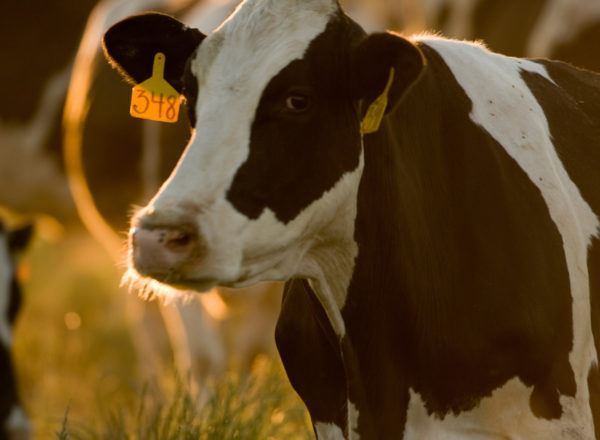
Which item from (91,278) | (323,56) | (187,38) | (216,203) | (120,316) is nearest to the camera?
(216,203)

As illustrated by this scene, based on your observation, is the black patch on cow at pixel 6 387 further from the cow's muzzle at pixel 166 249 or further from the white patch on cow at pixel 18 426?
the cow's muzzle at pixel 166 249

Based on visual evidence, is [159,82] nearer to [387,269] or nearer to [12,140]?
[387,269]

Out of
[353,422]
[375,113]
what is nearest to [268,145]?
[375,113]

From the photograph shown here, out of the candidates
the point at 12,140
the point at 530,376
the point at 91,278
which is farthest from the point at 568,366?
the point at 91,278

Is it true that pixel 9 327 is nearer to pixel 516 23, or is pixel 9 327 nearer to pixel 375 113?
pixel 516 23

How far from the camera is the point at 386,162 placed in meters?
3.51

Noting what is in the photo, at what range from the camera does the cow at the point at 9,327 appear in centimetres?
603

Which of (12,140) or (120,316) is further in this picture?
(120,316)

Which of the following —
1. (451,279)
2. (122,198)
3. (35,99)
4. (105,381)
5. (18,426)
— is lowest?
(105,381)

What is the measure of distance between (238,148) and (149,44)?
73 cm

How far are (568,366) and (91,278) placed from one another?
32.9 ft

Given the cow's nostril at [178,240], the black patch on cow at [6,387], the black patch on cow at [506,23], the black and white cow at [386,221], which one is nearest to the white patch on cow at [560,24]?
the black patch on cow at [506,23]

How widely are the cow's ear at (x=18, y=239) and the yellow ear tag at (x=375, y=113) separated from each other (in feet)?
12.8

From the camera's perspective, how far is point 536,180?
3611 mm
